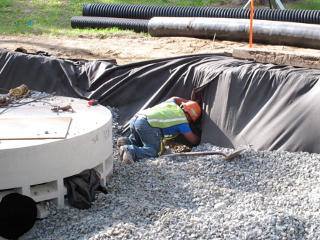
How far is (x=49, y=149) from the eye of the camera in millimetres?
4520

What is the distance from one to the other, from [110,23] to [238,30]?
3.89 meters

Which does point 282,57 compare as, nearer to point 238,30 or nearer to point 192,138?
point 192,138

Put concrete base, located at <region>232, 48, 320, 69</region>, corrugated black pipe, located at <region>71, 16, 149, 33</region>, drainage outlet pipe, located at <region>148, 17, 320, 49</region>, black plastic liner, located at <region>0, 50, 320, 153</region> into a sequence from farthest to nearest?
corrugated black pipe, located at <region>71, 16, 149, 33</region> → drainage outlet pipe, located at <region>148, 17, 320, 49</region> → concrete base, located at <region>232, 48, 320, 69</region> → black plastic liner, located at <region>0, 50, 320, 153</region>

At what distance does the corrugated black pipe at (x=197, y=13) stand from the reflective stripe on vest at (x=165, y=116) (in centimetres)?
557

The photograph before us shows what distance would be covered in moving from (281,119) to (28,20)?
10.5 meters

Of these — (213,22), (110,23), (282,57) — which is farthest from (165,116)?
(110,23)

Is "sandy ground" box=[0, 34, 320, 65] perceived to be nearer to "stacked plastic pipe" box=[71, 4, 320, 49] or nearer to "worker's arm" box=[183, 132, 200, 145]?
"stacked plastic pipe" box=[71, 4, 320, 49]

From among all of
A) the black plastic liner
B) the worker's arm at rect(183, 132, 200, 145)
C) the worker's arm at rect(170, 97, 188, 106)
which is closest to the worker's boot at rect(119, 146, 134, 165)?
the worker's arm at rect(183, 132, 200, 145)

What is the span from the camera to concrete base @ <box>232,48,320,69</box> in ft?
21.7

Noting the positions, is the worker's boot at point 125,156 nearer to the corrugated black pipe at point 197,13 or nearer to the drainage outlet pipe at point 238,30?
the drainage outlet pipe at point 238,30

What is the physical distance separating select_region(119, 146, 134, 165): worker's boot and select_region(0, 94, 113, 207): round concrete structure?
476 millimetres

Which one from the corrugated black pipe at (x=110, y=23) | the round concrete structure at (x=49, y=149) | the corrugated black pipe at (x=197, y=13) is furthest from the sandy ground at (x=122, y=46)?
the round concrete structure at (x=49, y=149)

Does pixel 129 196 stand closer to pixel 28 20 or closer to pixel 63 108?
pixel 63 108

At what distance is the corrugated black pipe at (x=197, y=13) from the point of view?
35.5ft
